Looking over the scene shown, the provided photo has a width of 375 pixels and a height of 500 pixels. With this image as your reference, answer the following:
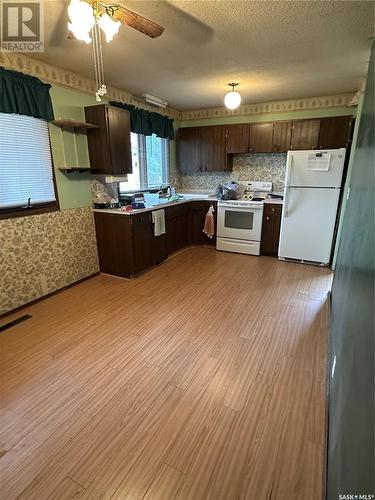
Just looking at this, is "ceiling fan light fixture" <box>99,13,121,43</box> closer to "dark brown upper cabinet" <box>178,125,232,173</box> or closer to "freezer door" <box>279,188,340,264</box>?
"freezer door" <box>279,188,340,264</box>

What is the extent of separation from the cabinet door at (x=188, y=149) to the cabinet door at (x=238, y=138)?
674mm

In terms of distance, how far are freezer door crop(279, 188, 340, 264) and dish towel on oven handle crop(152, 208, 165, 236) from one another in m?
1.84

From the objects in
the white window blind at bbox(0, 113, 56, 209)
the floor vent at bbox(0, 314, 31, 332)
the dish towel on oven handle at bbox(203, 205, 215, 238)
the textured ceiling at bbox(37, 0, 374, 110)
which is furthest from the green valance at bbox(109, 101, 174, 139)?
the floor vent at bbox(0, 314, 31, 332)

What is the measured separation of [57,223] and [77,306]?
999 mm

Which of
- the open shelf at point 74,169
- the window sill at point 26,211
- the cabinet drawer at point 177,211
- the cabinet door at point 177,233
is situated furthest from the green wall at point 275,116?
the window sill at point 26,211

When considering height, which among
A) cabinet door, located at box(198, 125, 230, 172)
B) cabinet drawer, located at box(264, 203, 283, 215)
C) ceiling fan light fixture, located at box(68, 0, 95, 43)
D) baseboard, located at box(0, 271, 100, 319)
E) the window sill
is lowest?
baseboard, located at box(0, 271, 100, 319)

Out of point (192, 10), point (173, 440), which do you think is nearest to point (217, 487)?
point (173, 440)

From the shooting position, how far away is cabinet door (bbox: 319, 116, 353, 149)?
12.7 ft

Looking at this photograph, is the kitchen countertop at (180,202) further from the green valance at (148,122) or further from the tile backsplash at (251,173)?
the green valance at (148,122)

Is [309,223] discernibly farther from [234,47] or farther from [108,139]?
[108,139]

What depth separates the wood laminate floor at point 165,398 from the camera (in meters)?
1.28

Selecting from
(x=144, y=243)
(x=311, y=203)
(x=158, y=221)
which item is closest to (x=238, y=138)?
(x=311, y=203)

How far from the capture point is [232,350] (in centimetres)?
216

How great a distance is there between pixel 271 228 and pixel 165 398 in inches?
127
